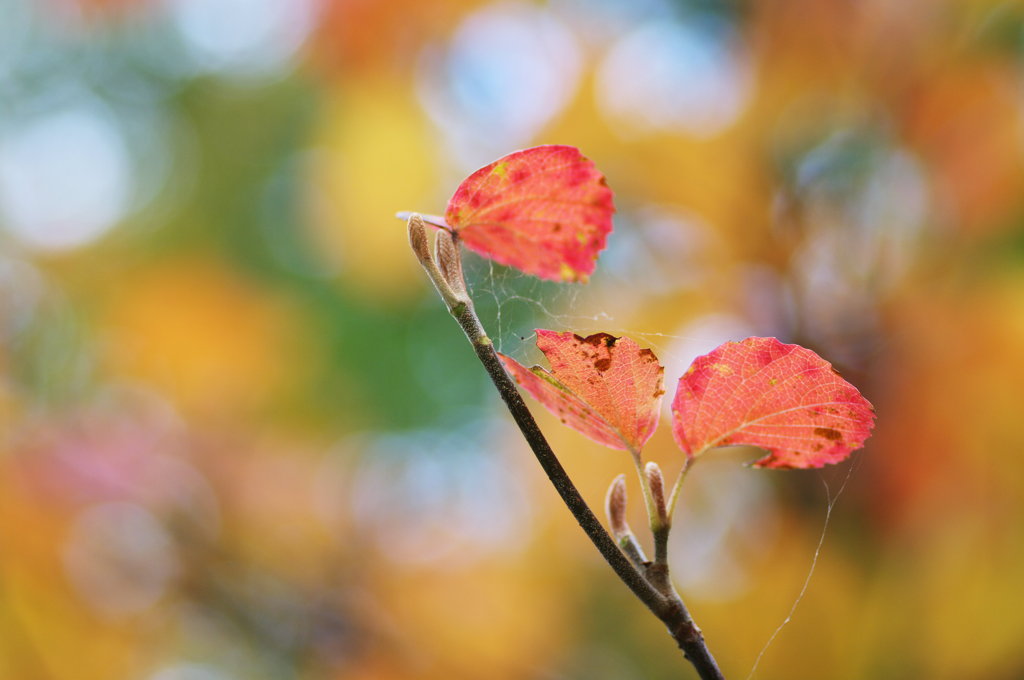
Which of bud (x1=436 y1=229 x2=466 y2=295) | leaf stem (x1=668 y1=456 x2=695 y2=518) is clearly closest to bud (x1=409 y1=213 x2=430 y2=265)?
bud (x1=436 y1=229 x2=466 y2=295)

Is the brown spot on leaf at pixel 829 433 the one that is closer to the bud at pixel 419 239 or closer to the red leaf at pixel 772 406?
the red leaf at pixel 772 406

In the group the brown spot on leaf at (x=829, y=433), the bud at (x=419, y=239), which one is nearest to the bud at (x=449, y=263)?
the bud at (x=419, y=239)

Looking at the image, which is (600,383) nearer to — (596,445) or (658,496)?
(658,496)

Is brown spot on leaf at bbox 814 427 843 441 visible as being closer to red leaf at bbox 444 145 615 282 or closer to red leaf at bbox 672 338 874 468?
red leaf at bbox 672 338 874 468

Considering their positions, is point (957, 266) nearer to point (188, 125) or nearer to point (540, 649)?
point (540, 649)

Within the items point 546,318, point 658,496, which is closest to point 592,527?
point 658,496

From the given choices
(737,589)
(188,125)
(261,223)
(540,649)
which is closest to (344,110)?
(261,223)
